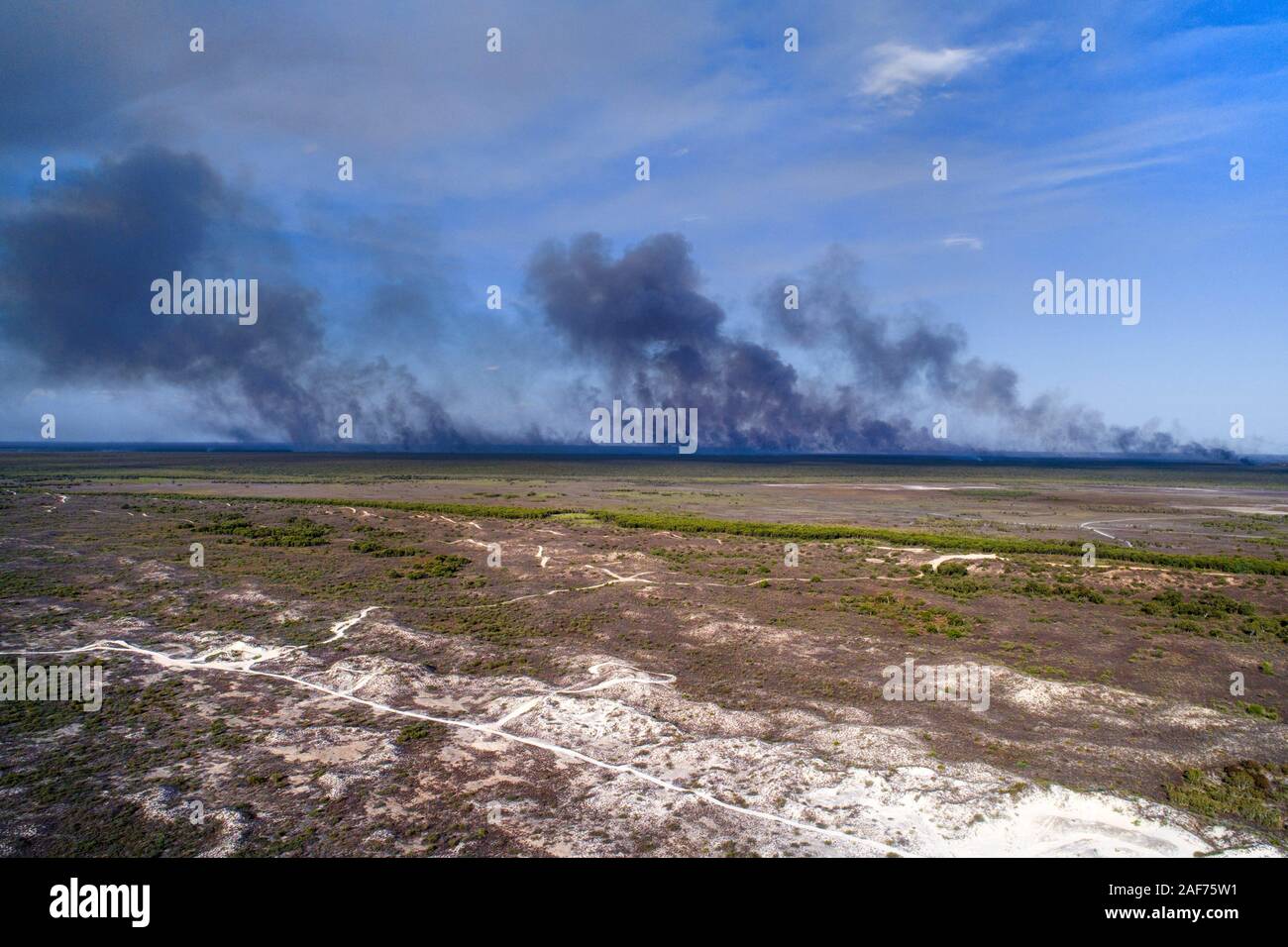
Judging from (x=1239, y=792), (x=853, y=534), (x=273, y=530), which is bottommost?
(x=1239, y=792)

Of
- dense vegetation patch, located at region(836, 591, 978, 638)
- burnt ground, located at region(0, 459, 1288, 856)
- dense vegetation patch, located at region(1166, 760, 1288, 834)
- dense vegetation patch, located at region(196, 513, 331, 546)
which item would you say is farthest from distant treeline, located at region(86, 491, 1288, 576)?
dense vegetation patch, located at region(1166, 760, 1288, 834)

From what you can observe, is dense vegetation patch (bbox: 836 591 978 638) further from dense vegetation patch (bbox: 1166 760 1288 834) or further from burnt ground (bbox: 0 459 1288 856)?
dense vegetation patch (bbox: 1166 760 1288 834)

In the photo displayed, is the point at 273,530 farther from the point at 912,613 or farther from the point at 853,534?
the point at 912,613

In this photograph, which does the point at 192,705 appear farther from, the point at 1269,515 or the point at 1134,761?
the point at 1269,515

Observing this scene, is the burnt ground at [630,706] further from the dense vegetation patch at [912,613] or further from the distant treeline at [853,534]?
the distant treeline at [853,534]

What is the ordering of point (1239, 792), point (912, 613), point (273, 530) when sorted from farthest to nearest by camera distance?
1. point (273, 530)
2. point (912, 613)
3. point (1239, 792)

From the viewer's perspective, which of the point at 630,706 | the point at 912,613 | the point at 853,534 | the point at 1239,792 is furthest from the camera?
the point at 853,534

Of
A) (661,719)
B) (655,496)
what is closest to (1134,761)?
(661,719)

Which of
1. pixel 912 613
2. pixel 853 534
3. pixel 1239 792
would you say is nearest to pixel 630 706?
pixel 1239 792

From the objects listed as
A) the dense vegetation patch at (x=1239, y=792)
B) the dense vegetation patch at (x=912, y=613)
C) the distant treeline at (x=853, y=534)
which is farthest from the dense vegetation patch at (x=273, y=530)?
the dense vegetation patch at (x=1239, y=792)

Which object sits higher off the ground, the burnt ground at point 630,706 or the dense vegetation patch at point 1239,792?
the burnt ground at point 630,706
